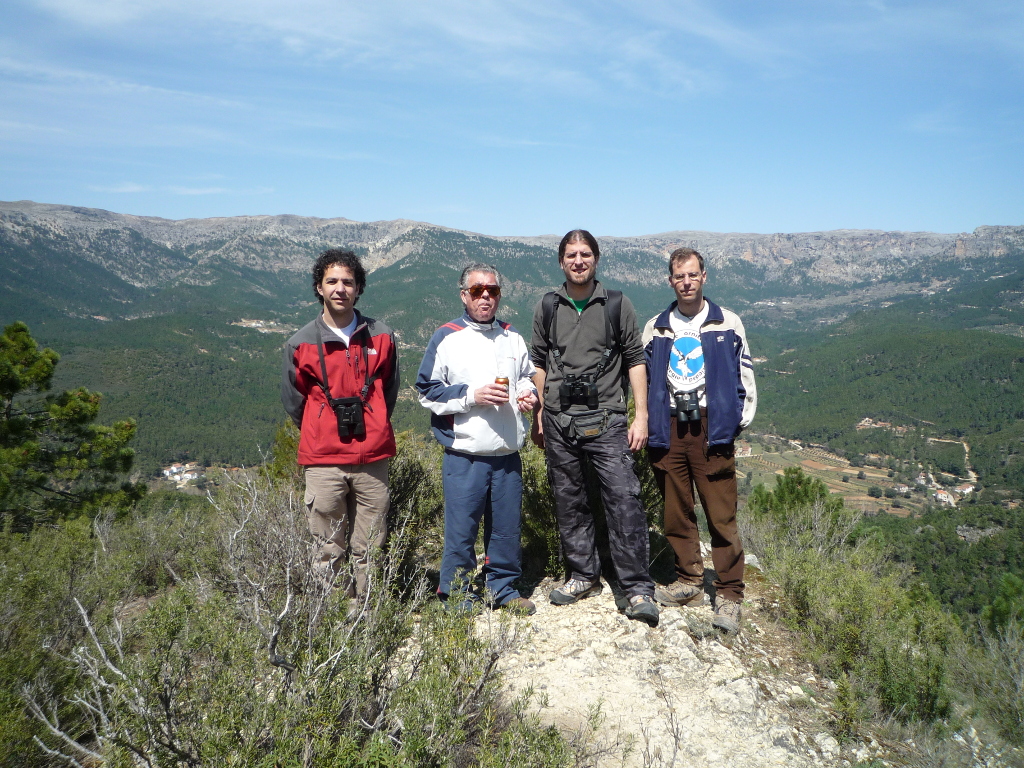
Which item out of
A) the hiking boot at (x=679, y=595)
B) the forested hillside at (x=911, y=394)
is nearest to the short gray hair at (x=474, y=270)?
the hiking boot at (x=679, y=595)

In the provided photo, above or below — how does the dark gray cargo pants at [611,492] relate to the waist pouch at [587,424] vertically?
below

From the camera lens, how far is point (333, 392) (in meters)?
2.81

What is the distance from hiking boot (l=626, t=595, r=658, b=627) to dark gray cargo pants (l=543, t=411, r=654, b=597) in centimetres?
5

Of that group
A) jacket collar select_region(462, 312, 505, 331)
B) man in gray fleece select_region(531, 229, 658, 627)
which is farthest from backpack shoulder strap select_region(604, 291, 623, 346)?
jacket collar select_region(462, 312, 505, 331)

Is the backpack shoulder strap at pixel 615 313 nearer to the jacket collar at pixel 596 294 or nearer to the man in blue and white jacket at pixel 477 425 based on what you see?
the jacket collar at pixel 596 294

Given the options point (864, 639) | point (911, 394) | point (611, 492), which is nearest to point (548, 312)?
point (611, 492)

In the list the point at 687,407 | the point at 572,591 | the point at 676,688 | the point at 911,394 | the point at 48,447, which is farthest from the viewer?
the point at 911,394

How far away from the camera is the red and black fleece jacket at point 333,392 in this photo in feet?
9.11

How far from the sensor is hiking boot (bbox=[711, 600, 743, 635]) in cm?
301

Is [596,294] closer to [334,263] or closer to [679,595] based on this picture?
[334,263]

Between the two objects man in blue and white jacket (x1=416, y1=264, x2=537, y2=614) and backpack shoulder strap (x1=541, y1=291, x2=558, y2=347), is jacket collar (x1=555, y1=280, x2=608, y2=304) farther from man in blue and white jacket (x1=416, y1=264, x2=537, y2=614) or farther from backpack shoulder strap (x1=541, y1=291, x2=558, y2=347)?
man in blue and white jacket (x1=416, y1=264, x2=537, y2=614)

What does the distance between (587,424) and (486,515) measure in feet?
2.59

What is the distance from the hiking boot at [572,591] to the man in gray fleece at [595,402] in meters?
0.23

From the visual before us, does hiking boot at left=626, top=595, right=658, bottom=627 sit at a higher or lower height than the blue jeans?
lower
